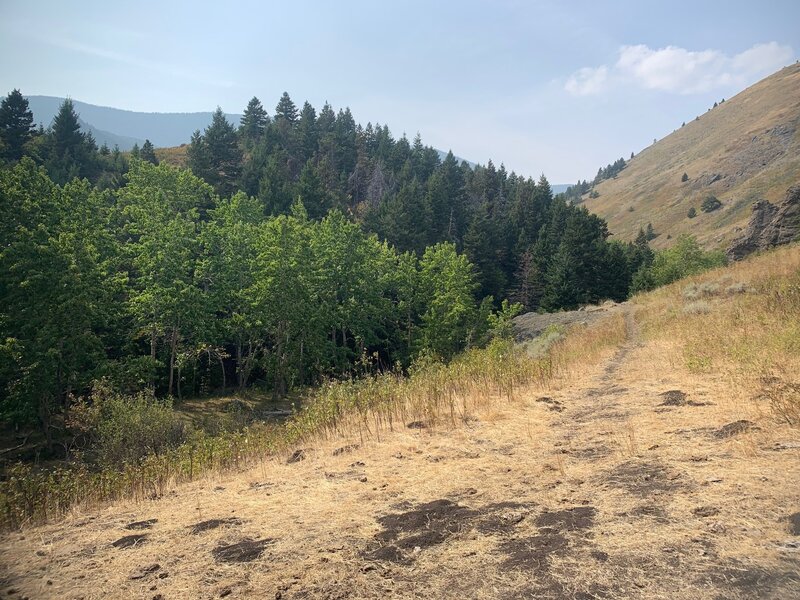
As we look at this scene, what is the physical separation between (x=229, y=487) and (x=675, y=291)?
26.9 metres

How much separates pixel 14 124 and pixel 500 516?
257ft

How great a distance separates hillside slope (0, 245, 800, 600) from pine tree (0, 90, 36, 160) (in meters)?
69.8

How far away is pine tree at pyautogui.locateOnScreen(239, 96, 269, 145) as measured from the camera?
308ft

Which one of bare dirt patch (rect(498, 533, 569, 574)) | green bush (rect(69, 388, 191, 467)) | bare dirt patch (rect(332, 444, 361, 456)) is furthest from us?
green bush (rect(69, 388, 191, 467))

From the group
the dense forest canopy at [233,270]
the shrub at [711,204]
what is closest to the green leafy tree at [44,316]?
the dense forest canopy at [233,270]

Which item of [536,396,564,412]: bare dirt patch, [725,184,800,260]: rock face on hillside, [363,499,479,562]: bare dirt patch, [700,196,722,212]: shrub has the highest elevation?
[700,196,722,212]: shrub

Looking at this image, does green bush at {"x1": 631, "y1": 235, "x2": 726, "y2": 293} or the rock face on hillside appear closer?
the rock face on hillside

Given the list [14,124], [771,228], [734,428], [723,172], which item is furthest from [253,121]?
[723,172]

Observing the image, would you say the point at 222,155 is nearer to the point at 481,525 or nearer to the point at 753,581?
the point at 481,525

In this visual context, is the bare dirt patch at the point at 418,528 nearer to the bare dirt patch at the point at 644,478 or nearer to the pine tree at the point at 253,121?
the bare dirt patch at the point at 644,478

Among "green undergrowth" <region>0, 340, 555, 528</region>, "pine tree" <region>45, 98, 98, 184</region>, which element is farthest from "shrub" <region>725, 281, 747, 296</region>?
"pine tree" <region>45, 98, 98, 184</region>

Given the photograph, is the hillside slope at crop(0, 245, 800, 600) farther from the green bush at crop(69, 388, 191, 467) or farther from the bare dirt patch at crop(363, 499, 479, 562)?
the green bush at crop(69, 388, 191, 467)

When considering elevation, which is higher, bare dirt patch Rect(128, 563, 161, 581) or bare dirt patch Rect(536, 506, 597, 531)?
bare dirt patch Rect(536, 506, 597, 531)

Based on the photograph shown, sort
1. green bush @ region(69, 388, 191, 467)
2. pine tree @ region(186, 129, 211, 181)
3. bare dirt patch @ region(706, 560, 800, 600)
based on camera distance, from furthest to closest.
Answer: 1. pine tree @ region(186, 129, 211, 181)
2. green bush @ region(69, 388, 191, 467)
3. bare dirt patch @ region(706, 560, 800, 600)
